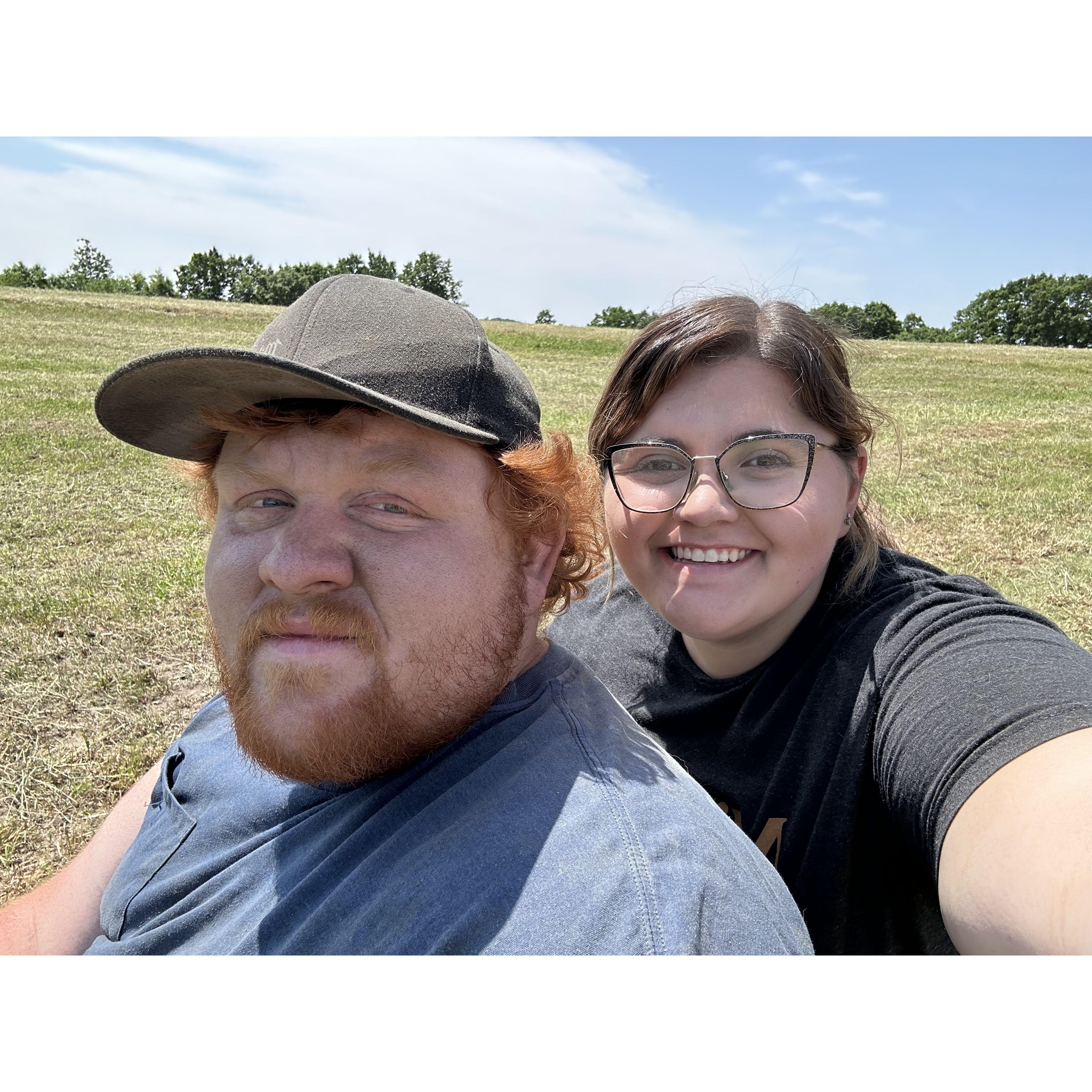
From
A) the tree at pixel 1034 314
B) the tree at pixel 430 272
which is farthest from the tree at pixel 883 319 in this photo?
the tree at pixel 430 272

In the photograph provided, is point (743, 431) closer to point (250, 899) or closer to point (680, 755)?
point (680, 755)

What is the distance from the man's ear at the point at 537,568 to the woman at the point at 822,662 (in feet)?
1.14

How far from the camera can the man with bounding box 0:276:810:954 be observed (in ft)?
3.68

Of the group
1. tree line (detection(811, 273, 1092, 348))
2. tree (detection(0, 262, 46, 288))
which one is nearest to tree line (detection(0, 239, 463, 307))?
tree (detection(0, 262, 46, 288))

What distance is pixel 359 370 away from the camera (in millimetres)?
1356

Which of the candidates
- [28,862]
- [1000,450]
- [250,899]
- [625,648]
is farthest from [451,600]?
[1000,450]

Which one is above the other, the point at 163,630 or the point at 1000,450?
the point at 1000,450

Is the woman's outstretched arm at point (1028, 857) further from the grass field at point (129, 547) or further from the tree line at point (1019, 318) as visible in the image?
the tree line at point (1019, 318)

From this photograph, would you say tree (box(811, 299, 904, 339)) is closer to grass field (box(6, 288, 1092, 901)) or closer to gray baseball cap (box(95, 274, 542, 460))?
grass field (box(6, 288, 1092, 901))

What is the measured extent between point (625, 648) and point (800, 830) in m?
0.76

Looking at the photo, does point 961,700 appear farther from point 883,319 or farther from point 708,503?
point 883,319

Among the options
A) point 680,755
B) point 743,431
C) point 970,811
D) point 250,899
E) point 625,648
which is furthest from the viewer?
point 625,648

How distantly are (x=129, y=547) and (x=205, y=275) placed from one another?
62.7m

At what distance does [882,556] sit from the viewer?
191cm
